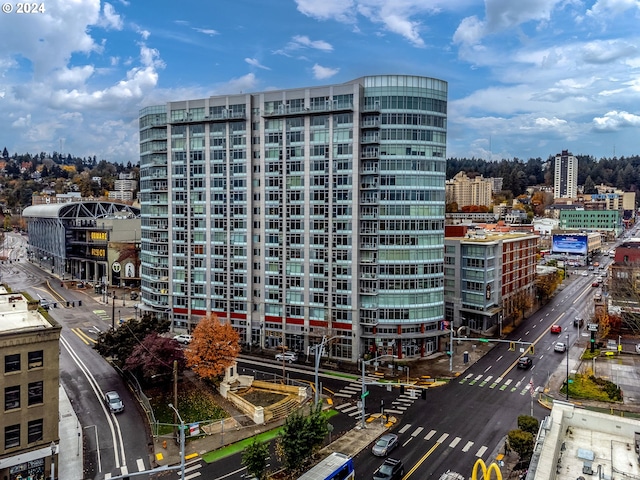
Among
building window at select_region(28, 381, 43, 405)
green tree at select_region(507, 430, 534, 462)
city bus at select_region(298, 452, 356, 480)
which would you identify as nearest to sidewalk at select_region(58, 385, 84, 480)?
building window at select_region(28, 381, 43, 405)

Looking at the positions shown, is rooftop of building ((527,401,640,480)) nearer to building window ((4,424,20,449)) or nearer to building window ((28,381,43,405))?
building window ((28,381,43,405))

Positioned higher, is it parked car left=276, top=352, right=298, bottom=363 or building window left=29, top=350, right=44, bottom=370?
building window left=29, top=350, right=44, bottom=370

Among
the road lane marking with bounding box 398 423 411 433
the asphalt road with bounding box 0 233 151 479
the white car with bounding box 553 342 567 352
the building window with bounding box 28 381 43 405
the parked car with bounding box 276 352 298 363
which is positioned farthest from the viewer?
the white car with bounding box 553 342 567 352

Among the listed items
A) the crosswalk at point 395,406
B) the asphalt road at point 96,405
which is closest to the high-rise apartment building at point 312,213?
the crosswalk at point 395,406

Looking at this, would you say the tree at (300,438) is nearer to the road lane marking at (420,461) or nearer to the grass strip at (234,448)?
the grass strip at (234,448)

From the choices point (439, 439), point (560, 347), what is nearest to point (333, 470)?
point (439, 439)

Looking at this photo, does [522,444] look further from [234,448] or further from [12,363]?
[12,363]

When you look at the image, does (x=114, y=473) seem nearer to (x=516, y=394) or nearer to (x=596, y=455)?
(x=596, y=455)
